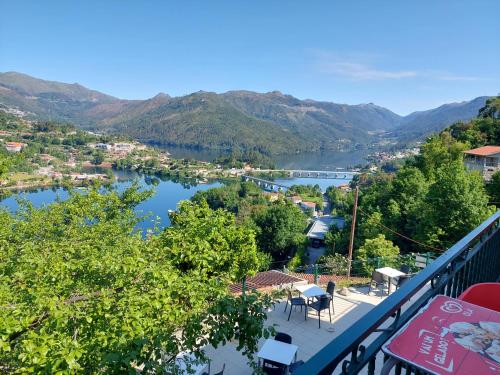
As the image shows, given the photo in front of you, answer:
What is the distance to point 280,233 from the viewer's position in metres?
35.9

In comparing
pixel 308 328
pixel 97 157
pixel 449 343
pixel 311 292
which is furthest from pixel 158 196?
pixel 449 343

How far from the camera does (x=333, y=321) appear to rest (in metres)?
9.36

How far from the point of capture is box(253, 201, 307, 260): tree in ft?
118

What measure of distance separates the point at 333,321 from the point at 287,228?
1064 inches

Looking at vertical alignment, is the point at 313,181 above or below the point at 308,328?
below

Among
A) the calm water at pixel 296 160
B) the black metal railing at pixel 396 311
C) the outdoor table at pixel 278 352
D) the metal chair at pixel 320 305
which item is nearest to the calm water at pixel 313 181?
the calm water at pixel 296 160

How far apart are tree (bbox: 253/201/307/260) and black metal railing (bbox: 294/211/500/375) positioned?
1313 inches

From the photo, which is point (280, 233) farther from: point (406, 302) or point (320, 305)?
point (406, 302)

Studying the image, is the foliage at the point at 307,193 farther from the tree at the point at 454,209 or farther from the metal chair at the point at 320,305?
the metal chair at the point at 320,305

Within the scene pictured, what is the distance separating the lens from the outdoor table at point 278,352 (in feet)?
21.3

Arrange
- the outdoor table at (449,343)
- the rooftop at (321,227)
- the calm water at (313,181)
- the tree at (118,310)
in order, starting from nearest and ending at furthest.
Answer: the outdoor table at (449,343)
the tree at (118,310)
the rooftop at (321,227)
the calm water at (313,181)

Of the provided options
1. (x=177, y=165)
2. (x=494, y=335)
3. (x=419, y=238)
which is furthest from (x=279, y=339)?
(x=177, y=165)

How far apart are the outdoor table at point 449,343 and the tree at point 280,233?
34.3 metres

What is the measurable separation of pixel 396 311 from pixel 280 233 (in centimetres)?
3501
